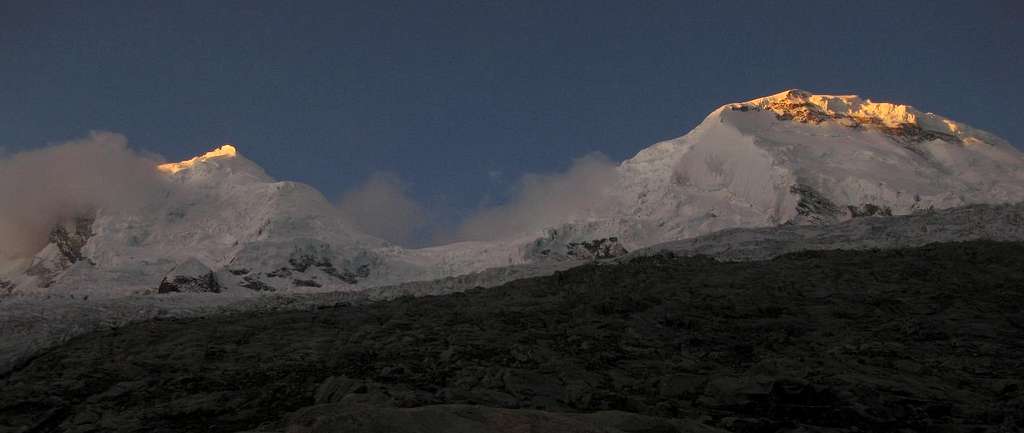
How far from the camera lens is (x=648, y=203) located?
72812mm

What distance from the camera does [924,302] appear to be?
17281 mm

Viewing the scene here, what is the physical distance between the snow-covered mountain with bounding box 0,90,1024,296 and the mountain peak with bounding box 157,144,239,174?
2289 mm

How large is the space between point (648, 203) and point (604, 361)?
60.0 meters

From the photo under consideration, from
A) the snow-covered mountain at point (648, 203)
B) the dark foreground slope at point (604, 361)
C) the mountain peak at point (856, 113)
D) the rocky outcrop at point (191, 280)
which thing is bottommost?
the dark foreground slope at point (604, 361)

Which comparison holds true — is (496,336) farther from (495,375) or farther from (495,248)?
(495,248)

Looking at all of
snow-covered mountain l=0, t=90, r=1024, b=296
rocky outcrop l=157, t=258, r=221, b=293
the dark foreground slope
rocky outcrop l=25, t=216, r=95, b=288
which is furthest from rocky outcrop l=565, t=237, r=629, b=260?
rocky outcrop l=25, t=216, r=95, b=288

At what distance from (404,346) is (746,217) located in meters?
57.0

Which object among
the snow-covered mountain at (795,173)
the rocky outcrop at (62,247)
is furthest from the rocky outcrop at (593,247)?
the rocky outcrop at (62,247)

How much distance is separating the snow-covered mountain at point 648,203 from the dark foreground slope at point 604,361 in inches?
1422

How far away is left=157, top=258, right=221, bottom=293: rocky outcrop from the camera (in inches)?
1905

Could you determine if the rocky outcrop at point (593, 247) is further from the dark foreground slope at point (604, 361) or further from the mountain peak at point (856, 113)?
the dark foreground slope at point (604, 361)

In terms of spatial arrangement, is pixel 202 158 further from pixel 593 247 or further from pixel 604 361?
pixel 604 361

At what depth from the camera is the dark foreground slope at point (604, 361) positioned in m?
10.6

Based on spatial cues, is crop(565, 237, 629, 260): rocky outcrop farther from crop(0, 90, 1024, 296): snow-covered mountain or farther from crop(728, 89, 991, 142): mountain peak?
crop(728, 89, 991, 142): mountain peak
